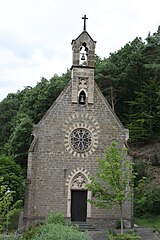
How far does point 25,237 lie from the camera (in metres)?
16.0

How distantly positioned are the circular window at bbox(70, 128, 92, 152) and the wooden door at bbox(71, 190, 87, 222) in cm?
314

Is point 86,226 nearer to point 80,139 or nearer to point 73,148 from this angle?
point 73,148

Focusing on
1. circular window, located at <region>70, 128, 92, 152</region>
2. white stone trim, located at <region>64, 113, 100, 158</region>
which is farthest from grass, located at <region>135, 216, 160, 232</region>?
circular window, located at <region>70, 128, 92, 152</region>

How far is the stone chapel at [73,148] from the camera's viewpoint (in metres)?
26.0

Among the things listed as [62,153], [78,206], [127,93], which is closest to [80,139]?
[62,153]

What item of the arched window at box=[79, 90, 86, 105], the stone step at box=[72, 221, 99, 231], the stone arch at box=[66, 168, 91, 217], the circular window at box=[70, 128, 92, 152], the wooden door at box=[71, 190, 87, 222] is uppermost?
the arched window at box=[79, 90, 86, 105]

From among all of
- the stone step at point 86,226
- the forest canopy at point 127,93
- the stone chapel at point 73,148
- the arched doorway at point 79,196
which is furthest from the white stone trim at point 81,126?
the forest canopy at point 127,93

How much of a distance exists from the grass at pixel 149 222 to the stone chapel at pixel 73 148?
186 cm

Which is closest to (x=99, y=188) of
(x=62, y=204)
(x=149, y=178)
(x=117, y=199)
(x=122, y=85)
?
(x=117, y=199)

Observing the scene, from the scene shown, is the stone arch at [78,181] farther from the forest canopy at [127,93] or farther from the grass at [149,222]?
the forest canopy at [127,93]

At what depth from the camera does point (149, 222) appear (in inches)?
1096

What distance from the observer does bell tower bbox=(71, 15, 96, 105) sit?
91.2 feet

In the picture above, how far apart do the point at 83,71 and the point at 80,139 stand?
16.8 feet

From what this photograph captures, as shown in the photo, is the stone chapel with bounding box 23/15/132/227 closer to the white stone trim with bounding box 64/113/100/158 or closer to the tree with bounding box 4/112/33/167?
the white stone trim with bounding box 64/113/100/158
